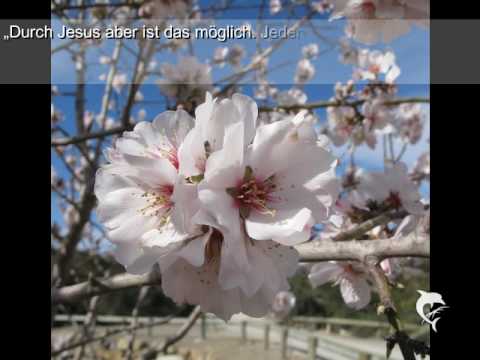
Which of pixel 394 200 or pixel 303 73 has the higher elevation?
pixel 303 73

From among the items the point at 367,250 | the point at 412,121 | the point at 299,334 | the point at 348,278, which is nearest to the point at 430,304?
the point at 348,278

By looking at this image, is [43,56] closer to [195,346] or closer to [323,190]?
[323,190]

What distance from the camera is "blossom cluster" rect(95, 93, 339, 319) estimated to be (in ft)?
1.89

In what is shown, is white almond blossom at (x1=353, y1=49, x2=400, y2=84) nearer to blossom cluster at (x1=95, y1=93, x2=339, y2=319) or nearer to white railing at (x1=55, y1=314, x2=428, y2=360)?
blossom cluster at (x1=95, y1=93, x2=339, y2=319)

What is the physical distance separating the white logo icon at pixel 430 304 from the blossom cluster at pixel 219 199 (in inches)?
15.1

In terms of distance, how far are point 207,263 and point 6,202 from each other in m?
0.82

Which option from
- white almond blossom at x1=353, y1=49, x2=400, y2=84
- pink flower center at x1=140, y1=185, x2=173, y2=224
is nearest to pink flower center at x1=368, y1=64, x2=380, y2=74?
white almond blossom at x1=353, y1=49, x2=400, y2=84

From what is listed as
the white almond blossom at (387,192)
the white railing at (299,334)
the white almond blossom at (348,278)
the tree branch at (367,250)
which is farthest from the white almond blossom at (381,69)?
the white railing at (299,334)

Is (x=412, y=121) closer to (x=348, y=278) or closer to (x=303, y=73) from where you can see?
(x=303, y=73)

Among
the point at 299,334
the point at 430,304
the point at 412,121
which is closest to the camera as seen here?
the point at 430,304

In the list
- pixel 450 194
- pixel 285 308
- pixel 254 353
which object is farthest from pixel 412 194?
pixel 254 353

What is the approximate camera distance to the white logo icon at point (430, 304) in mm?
861

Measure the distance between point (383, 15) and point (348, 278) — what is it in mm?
588

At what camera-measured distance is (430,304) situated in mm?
914
